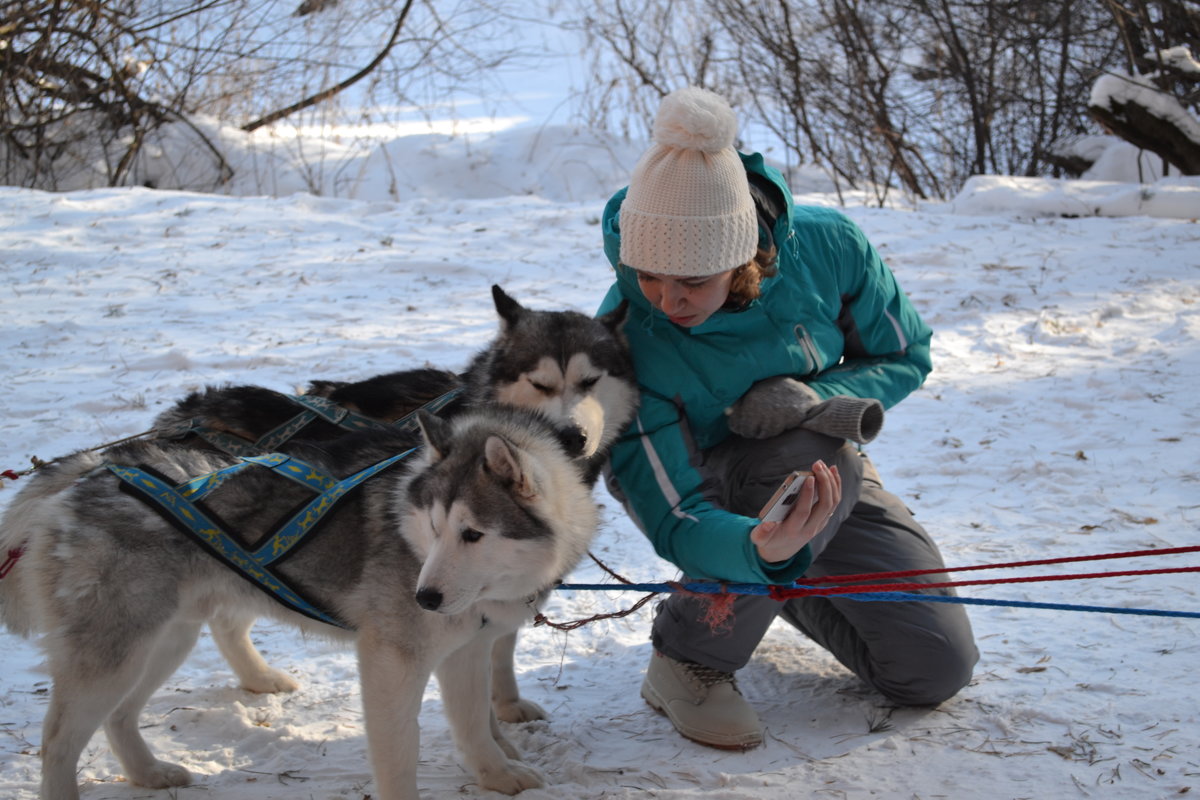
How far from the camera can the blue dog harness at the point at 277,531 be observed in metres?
2.15

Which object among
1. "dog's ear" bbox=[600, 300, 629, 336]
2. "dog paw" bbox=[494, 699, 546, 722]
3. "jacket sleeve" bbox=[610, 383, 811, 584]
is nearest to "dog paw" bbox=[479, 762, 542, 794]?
"dog paw" bbox=[494, 699, 546, 722]

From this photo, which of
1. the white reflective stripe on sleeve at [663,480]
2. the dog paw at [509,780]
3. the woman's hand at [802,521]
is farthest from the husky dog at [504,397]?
the woman's hand at [802,521]

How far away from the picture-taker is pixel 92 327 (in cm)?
536

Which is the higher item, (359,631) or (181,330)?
(181,330)

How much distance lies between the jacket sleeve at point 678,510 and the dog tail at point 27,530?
1.33 meters

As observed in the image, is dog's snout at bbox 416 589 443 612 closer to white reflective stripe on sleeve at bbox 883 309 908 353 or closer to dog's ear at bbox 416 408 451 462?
dog's ear at bbox 416 408 451 462

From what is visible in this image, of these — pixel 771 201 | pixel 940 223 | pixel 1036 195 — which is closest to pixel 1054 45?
pixel 1036 195

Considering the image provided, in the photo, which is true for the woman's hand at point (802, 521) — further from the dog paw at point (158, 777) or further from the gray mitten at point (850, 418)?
the dog paw at point (158, 777)

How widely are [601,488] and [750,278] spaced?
203 cm

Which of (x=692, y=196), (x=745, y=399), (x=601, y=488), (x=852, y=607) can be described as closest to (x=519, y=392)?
(x=745, y=399)

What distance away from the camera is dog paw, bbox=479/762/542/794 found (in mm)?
2346

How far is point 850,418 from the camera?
2.40m

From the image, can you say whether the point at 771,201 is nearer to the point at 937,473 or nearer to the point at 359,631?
the point at 359,631

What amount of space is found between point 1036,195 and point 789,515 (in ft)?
22.0
